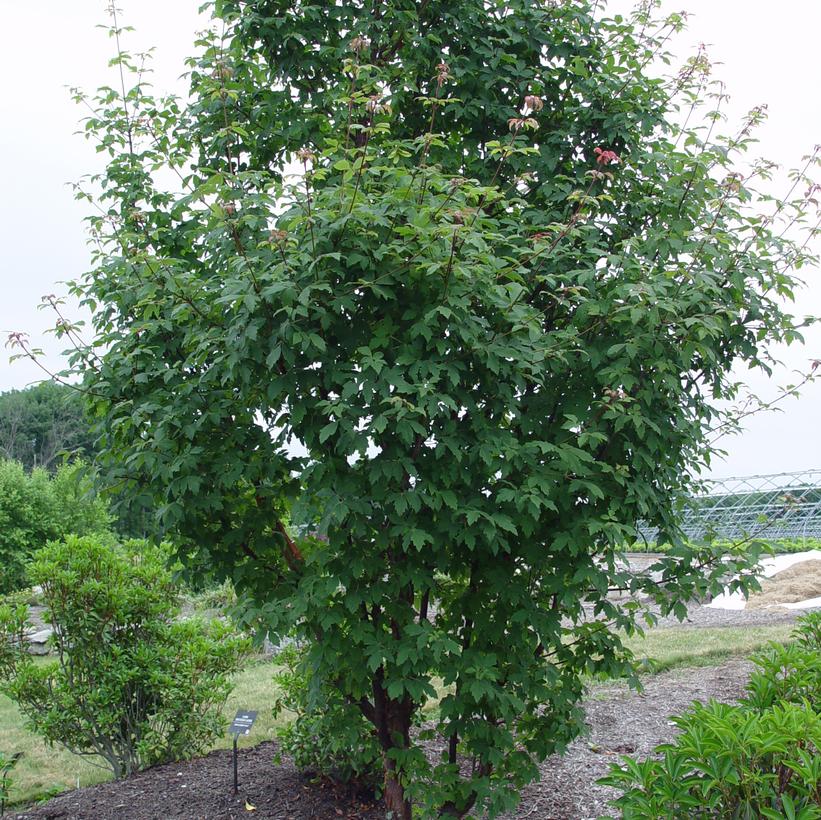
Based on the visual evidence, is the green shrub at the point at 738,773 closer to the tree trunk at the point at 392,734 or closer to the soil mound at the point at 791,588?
Result: the tree trunk at the point at 392,734

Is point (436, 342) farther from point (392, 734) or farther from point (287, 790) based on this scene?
point (287, 790)

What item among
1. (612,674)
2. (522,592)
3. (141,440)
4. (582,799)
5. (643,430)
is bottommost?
(582,799)

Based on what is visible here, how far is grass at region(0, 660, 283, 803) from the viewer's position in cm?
590

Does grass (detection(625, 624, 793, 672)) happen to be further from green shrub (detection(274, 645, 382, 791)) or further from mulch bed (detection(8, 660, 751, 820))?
green shrub (detection(274, 645, 382, 791))

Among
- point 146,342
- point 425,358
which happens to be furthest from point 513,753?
point 146,342

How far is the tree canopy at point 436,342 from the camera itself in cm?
A: 318

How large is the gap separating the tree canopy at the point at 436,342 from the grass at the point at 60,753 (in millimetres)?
2815

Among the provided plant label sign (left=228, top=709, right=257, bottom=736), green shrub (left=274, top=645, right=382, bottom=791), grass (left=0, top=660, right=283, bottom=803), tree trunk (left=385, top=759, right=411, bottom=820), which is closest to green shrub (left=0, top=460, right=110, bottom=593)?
grass (left=0, top=660, right=283, bottom=803)

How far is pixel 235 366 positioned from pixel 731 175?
2.44m

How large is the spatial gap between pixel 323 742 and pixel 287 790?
408mm

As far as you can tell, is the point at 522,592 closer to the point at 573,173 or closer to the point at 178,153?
the point at 573,173

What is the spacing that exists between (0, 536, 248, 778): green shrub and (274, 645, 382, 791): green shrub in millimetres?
817

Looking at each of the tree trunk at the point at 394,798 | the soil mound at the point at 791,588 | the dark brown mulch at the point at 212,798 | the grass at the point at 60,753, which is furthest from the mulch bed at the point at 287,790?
the soil mound at the point at 791,588

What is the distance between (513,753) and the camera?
3748 millimetres
